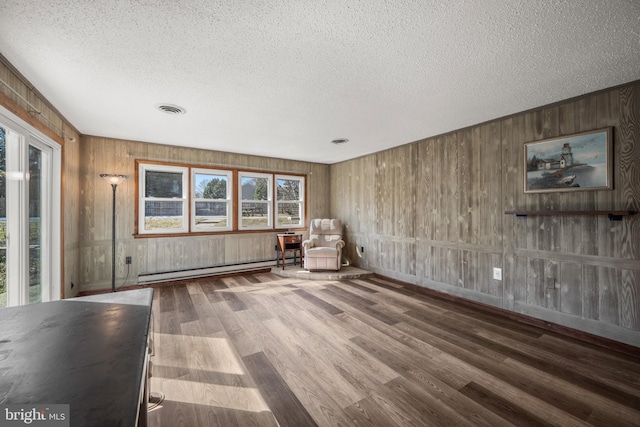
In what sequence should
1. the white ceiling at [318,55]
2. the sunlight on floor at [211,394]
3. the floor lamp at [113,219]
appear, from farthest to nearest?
1. the floor lamp at [113,219]
2. the sunlight on floor at [211,394]
3. the white ceiling at [318,55]

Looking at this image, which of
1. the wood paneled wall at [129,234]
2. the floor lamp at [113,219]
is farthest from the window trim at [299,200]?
the floor lamp at [113,219]

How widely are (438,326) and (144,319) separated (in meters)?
2.84

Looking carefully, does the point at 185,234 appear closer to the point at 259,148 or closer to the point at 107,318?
the point at 259,148

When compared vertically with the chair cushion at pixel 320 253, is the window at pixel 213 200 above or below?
above

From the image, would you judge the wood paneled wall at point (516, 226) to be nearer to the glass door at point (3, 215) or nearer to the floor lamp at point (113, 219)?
the floor lamp at point (113, 219)

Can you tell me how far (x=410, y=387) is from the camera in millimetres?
1875

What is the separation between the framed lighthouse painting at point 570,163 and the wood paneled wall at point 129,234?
4.66 m

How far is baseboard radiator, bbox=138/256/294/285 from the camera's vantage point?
4.41 metres

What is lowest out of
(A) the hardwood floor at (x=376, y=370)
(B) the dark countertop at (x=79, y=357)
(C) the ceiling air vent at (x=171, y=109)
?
(A) the hardwood floor at (x=376, y=370)

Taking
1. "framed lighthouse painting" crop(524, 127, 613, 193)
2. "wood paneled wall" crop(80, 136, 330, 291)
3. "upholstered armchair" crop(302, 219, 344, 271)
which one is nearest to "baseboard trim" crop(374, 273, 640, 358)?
"framed lighthouse painting" crop(524, 127, 613, 193)

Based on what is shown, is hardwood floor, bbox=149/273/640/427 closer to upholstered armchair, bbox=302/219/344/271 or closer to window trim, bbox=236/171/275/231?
upholstered armchair, bbox=302/219/344/271

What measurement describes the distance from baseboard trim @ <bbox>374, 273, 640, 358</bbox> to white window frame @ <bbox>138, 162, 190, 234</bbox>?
4280mm

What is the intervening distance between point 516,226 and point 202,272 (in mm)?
4979

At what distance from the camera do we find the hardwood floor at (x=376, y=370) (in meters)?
1.63
